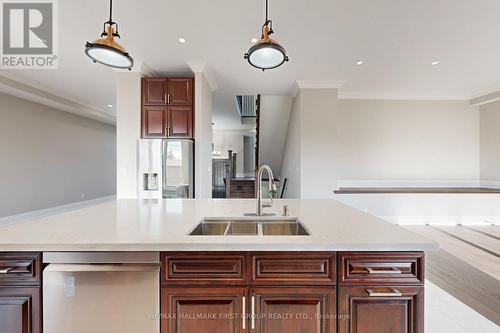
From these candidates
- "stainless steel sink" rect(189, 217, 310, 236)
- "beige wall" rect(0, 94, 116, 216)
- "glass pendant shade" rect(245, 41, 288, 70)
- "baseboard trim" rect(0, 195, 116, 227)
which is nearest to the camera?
"stainless steel sink" rect(189, 217, 310, 236)

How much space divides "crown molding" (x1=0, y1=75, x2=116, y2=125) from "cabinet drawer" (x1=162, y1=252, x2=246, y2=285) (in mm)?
5740

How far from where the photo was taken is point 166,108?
13.1 ft

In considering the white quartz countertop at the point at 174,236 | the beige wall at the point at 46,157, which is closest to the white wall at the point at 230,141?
the beige wall at the point at 46,157

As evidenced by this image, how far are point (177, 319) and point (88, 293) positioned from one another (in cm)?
41

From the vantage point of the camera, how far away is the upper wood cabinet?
397cm

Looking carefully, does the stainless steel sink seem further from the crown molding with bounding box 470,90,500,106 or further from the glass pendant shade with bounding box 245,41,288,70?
the crown molding with bounding box 470,90,500,106

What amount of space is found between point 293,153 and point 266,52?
3.95 m

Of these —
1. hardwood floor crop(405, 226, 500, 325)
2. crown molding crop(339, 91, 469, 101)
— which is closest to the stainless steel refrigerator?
hardwood floor crop(405, 226, 500, 325)

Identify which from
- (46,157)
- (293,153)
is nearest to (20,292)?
(293,153)

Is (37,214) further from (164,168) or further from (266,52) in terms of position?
(266,52)

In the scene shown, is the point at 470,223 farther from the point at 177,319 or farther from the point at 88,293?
the point at 88,293

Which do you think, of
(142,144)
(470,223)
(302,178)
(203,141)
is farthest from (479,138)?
(142,144)

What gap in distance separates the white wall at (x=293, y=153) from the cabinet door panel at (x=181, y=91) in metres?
2.26

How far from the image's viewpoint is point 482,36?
3.10m
